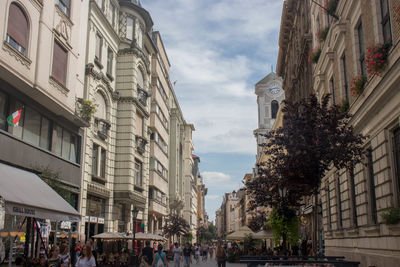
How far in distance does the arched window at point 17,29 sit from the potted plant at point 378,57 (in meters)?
13.1

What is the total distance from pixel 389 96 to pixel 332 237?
11471 mm

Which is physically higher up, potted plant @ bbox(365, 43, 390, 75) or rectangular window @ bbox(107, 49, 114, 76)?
rectangular window @ bbox(107, 49, 114, 76)

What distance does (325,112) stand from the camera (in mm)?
13328

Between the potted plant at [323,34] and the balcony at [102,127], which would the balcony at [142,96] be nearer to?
the balcony at [102,127]

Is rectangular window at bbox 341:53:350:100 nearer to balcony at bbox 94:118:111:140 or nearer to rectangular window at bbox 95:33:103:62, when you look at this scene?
balcony at bbox 94:118:111:140

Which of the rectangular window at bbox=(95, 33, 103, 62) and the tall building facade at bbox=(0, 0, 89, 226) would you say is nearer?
the tall building facade at bbox=(0, 0, 89, 226)

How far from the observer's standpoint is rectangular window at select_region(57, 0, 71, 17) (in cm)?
2253

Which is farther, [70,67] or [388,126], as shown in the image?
[70,67]

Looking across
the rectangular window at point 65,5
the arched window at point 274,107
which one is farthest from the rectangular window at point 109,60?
the arched window at point 274,107

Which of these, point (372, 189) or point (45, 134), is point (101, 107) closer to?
point (45, 134)

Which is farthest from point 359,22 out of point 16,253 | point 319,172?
point 16,253

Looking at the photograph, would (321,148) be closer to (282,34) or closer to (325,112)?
(325,112)

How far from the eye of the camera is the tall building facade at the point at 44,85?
17.6 m

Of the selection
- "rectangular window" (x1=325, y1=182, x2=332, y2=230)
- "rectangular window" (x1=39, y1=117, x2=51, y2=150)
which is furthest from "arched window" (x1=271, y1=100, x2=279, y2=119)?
"rectangular window" (x1=39, y1=117, x2=51, y2=150)
